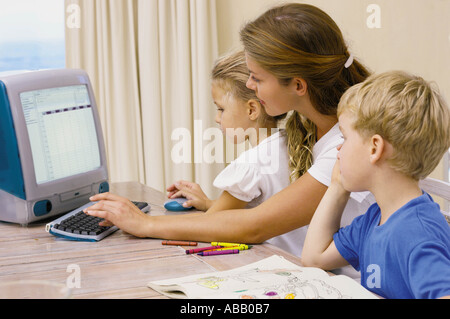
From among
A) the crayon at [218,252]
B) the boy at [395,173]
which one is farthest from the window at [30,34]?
the boy at [395,173]

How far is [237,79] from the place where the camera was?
5.67ft

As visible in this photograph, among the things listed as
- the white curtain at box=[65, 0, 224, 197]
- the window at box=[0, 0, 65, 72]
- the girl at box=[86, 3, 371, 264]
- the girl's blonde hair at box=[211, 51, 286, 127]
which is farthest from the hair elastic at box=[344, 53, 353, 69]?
the window at box=[0, 0, 65, 72]

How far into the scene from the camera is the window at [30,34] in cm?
301

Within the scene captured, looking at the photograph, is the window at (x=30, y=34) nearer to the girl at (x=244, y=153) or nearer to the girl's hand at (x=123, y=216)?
the girl at (x=244, y=153)

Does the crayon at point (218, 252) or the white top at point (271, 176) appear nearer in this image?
the crayon at point (218, 252)

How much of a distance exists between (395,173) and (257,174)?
507mm

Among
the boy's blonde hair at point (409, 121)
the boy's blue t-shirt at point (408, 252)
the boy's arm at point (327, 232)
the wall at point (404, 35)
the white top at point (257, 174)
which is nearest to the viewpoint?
the boy's blue t-shirt at point (408, 252)

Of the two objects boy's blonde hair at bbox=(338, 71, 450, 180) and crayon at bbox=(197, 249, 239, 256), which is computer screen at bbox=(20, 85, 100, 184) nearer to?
crayon at bbox=(197, 249, 239, 256)

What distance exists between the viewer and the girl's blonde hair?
1.72 m

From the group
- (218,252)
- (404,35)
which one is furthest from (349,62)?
(404,35)

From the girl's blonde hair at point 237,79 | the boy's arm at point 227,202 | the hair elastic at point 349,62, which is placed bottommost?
the boy's arm at point 227,202

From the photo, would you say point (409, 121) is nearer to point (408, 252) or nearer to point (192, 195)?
point (408, 252)

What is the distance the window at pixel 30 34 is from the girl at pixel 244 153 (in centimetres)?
161

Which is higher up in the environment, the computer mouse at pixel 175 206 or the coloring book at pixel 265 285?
the coloring book at pixel 265 285
